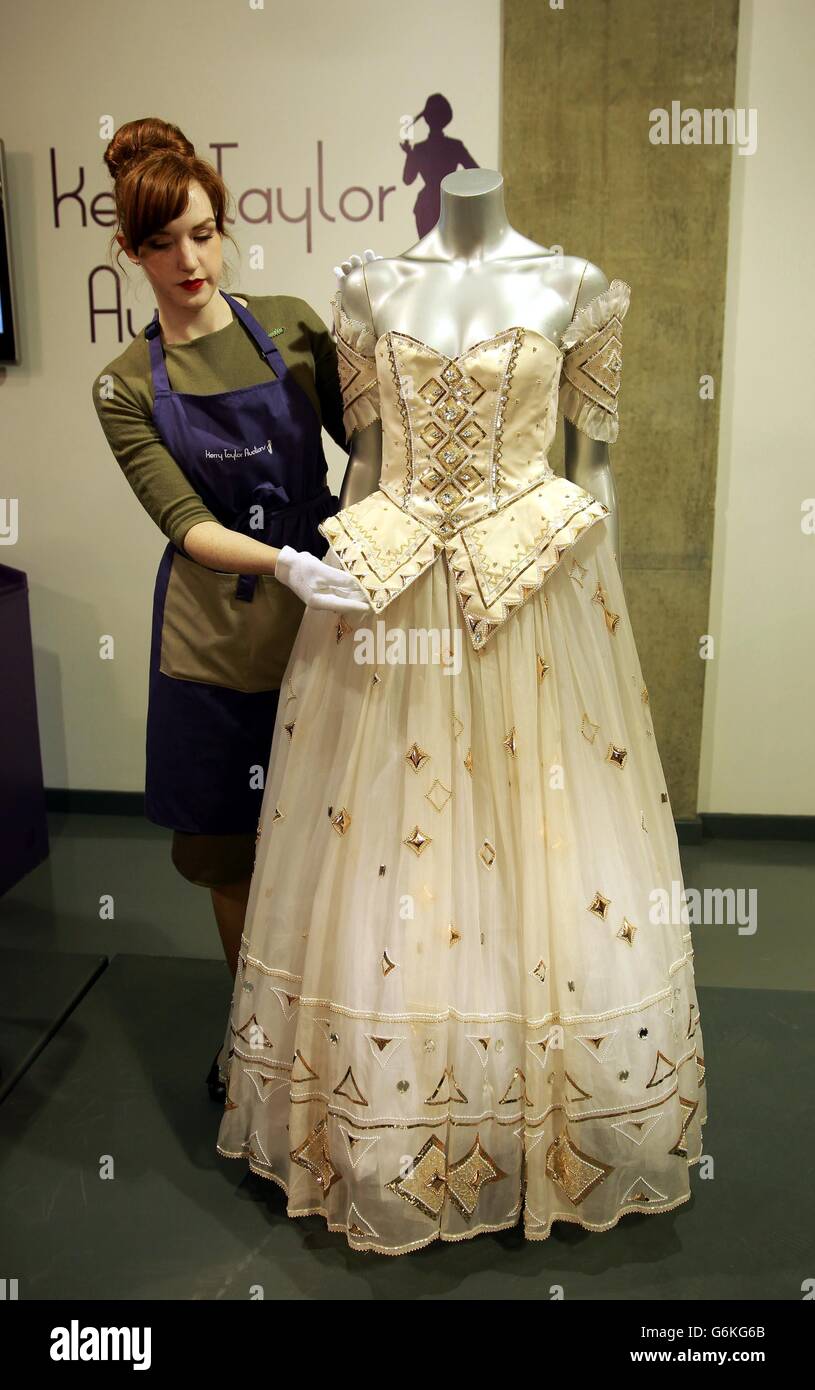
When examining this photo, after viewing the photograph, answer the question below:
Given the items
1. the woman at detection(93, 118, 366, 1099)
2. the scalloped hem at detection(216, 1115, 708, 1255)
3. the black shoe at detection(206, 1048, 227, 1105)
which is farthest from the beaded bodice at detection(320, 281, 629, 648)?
the black shoe at detection(206, 1048, 227, 1105)

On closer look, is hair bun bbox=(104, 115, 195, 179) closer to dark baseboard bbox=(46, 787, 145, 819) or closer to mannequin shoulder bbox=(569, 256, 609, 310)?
mannequin shoulder bbox=(569, 256, 609, 310)

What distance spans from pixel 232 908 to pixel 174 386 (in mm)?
1012

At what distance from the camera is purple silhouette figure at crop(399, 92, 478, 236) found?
9.59 feet

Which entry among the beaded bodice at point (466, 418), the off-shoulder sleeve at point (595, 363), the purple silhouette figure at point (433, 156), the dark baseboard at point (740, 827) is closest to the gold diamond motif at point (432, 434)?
the beaded bodice at point (466, 418)

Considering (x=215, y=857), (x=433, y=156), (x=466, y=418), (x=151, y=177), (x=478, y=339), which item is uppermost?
(x=433, y=156)

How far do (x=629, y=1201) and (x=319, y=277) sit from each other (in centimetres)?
242

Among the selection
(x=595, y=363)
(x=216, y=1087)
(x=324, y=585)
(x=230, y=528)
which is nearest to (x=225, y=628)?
(x=230, y=528)

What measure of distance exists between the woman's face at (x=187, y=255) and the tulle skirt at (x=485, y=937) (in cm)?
60

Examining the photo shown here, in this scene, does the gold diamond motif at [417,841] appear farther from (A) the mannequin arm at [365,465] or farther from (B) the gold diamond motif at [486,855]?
(A) the mannequin arm at [365,465]

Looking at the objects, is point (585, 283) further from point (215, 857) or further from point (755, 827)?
point (755, 827)

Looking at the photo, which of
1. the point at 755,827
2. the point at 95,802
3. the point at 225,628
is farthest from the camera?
the point at 95,802

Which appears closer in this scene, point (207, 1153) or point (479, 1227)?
point (479, 1227)

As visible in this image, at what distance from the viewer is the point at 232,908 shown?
2.24 meters
